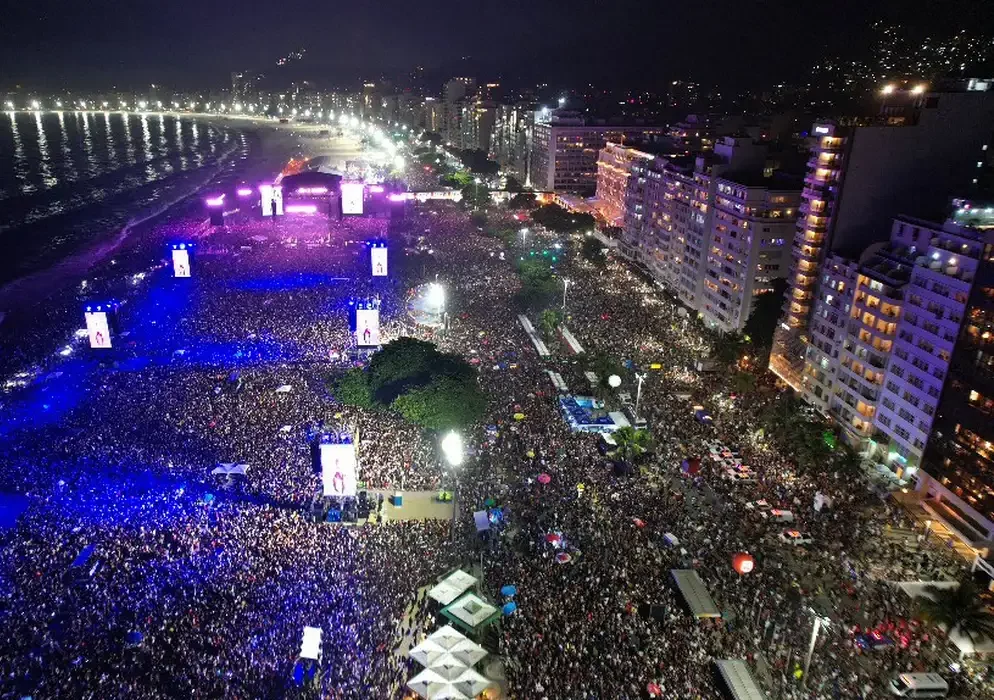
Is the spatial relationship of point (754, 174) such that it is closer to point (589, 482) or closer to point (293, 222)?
point (589, 482)

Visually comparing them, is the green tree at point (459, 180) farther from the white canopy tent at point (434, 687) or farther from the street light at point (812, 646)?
the white canopy tent at point (434, 687)

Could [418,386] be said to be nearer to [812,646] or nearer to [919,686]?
[812,646]

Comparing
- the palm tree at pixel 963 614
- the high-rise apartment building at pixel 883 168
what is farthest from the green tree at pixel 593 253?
the palm tree at pixel 963 614

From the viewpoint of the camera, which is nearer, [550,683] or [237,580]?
[550,683]

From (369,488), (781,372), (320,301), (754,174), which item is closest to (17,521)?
(369,488)

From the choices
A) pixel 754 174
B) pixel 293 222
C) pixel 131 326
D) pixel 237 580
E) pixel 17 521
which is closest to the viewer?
pixel 237 580

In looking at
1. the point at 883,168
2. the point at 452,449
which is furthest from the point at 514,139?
the point at 452,449

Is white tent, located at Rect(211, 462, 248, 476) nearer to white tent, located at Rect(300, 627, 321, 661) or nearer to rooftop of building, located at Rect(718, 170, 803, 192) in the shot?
white tent, located at Rect(300, 627, 321, 661)
